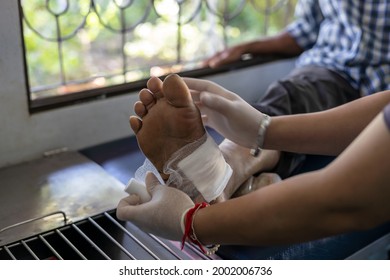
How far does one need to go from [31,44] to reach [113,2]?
0.47m

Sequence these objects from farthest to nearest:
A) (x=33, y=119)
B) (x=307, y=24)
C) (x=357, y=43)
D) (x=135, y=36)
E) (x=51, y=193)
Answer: (x=135, y=36) < (x=307, y=24) < (x=357, y=43) < (x=33, y=119) < (x=51, y=193)

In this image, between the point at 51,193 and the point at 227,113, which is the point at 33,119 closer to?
the point at 51,193

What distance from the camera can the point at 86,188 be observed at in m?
1.17

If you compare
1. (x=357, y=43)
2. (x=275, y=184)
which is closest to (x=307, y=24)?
(x=357, y=43)

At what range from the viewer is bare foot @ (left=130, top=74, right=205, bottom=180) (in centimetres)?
87

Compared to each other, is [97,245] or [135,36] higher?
[135,36]

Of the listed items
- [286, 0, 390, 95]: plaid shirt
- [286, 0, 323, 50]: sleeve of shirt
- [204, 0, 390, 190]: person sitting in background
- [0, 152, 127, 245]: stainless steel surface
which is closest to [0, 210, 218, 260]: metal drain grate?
[0, 152, 127, 245]: stainless steel surface

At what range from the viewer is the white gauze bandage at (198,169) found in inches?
35.8

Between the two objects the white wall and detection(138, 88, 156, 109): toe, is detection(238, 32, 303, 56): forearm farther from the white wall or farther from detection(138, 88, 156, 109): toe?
detection(138, 88, 156, 109): toe

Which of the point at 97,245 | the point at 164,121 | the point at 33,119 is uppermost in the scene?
the point at 164,121

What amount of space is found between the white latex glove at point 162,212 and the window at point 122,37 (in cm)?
54

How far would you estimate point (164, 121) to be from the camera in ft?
2.90

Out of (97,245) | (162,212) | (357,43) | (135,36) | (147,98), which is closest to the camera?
(162,212)

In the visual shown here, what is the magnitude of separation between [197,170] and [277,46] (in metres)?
0.84
